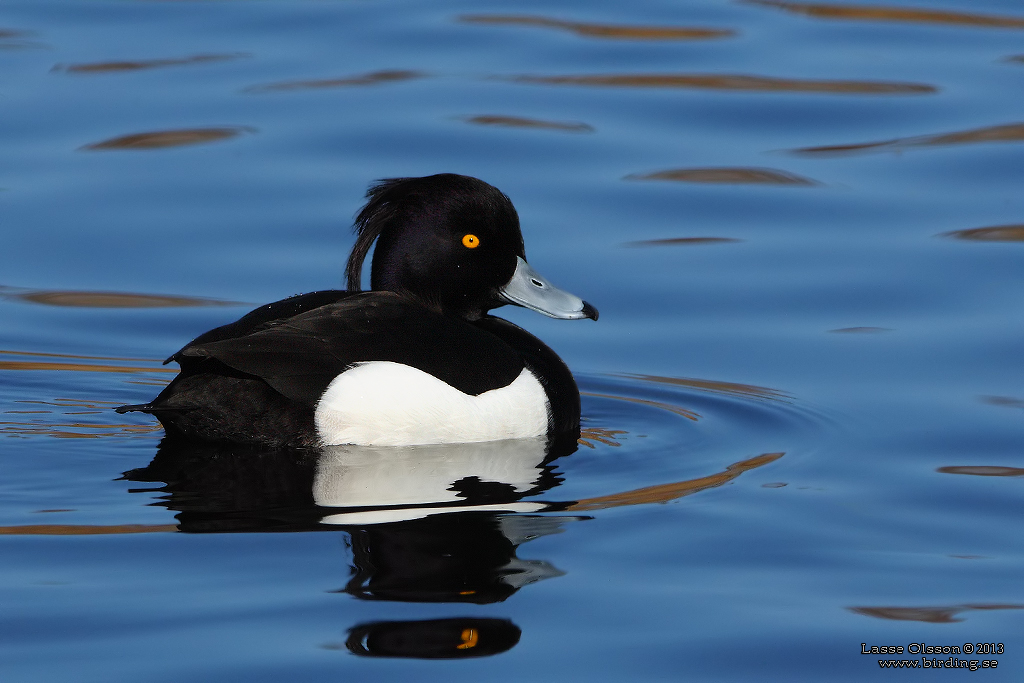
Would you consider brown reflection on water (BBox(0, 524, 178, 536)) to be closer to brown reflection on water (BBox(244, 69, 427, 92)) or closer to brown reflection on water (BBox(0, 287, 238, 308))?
brown reflection on water (BBox(0, 287, 238, 308))

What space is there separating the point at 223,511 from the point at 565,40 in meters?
7.33

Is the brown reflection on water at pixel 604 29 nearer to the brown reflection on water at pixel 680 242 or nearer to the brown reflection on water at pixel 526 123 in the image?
the brown reflection on water at pixel 526 123

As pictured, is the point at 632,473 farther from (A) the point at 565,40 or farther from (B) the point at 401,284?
(A) the point at 565,40

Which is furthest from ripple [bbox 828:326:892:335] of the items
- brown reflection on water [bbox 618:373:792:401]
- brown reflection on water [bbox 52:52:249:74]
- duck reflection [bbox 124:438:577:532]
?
brown reflection on water [bbox 52:52:249:74]

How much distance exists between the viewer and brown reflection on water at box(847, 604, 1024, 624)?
155 inches

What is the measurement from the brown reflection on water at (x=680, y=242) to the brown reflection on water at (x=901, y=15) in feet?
13.8

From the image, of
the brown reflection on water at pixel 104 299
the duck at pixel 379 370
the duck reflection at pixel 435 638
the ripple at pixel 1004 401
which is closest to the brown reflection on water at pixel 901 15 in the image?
the ripple at pixel 1004 401

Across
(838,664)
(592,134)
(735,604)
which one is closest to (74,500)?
(735,604)

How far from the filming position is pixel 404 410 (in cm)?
513

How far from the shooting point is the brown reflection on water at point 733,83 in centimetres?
993

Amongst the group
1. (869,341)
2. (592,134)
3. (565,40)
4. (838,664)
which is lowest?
(838,664)

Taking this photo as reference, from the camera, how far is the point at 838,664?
12.1ft

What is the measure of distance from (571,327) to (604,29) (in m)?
4.87

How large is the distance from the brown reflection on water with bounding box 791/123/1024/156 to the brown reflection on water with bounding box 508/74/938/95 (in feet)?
2.56
